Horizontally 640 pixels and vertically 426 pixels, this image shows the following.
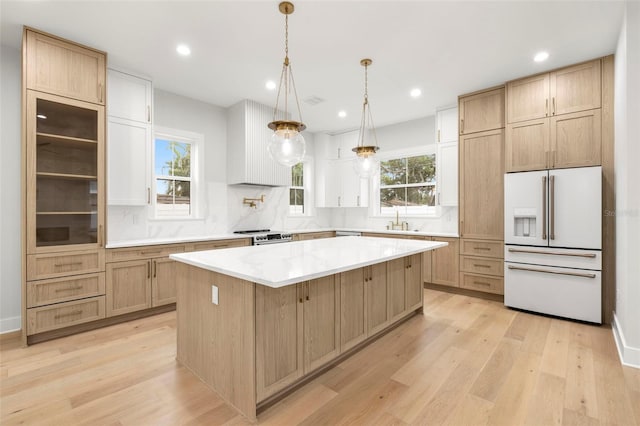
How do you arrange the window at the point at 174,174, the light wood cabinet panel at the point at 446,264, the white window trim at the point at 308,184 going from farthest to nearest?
the white window trim at the point at 308,184 < the light wood cabinet panel at the point at 446,264 < the window at the point at 174,174

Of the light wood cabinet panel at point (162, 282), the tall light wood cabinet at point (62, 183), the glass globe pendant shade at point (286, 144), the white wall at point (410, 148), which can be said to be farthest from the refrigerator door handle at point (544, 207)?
the tall light wood cabinet at point (62, 183)

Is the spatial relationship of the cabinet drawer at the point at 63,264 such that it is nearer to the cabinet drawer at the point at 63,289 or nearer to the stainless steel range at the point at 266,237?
the cabinet drawer at the point at 63,289

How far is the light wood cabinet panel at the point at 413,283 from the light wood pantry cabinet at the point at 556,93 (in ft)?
7.33

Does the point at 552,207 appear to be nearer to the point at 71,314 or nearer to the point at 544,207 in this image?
the point at 544,207

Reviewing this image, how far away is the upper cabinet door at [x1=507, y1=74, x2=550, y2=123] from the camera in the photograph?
145 inches

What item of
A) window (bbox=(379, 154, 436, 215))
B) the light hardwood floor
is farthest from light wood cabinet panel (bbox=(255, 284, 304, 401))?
window (bbox=(379, 154, 436, 215))

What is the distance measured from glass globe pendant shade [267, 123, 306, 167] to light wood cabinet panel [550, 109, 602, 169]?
315cm

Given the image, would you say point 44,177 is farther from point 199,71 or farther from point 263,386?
point 263,386

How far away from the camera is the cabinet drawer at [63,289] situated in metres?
2.87

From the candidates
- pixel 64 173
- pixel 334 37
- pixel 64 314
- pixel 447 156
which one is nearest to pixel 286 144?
pixel 334 37

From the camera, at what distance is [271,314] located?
1.91 meters

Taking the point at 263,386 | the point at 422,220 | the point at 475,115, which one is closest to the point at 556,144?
the point at 475,115

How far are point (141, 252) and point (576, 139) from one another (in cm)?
513

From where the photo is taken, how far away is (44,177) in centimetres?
300
